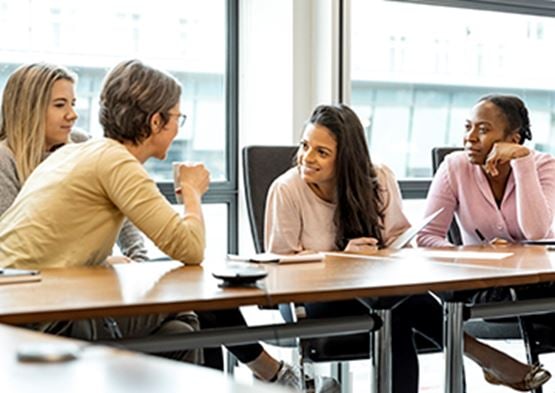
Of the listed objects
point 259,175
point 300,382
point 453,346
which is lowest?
point 300,382

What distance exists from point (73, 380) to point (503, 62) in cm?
402

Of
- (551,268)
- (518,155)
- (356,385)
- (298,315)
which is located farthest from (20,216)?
(356,385)

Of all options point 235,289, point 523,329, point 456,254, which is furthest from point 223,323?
point 523,329

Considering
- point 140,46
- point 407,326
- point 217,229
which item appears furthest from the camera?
point 217,229

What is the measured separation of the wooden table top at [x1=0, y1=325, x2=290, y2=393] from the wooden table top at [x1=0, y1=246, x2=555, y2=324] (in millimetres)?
554

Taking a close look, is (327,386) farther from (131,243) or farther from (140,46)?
(140,46)

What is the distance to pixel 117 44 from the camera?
3.74 metres

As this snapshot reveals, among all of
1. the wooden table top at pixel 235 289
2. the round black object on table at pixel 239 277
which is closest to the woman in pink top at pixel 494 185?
the wooden table top at pixel 235 289

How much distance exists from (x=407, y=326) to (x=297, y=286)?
2.99ft

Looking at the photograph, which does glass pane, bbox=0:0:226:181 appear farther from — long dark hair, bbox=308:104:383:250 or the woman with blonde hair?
long dark hair, bbox=308:104:383:250

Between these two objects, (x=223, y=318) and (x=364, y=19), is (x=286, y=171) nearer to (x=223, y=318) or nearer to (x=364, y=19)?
(x=223, y=318)

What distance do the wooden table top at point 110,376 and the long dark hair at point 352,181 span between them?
1.84 m

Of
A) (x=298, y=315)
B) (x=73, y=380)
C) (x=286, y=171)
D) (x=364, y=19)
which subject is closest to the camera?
(x=73, y=380)

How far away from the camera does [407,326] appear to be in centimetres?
257
